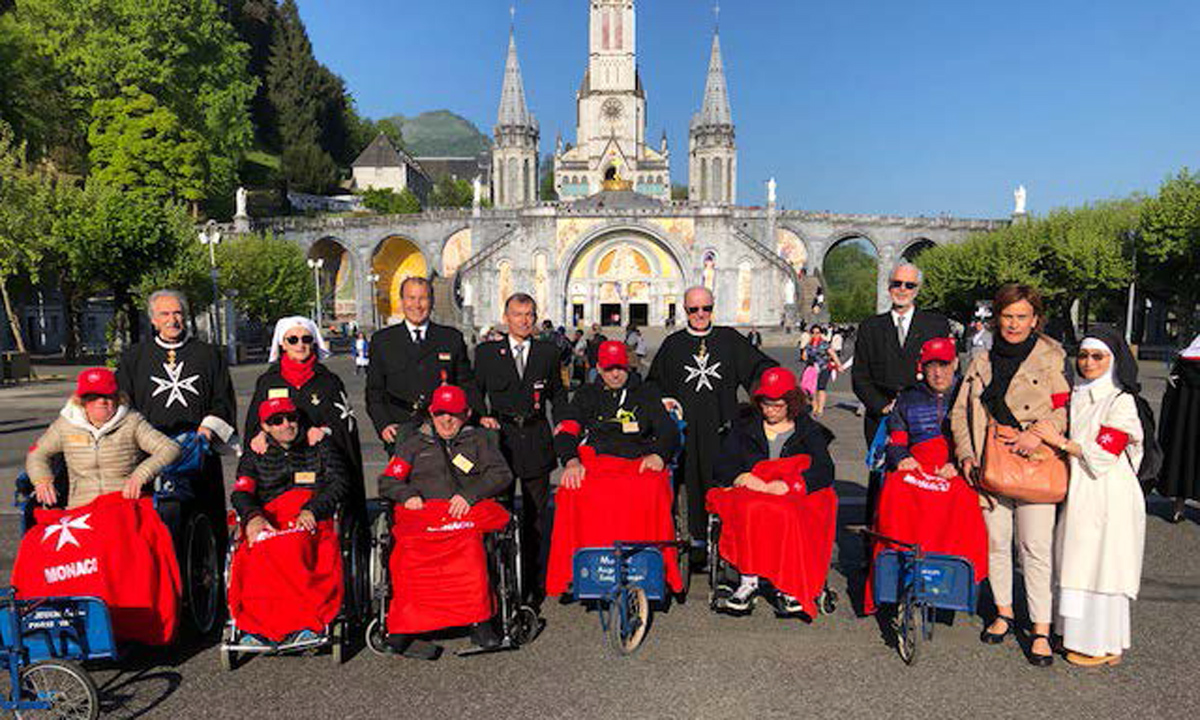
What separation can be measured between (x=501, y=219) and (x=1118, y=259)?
38777mm

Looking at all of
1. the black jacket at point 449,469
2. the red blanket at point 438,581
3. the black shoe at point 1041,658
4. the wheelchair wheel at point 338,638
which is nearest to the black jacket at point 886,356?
the black shoe at point 1041,658

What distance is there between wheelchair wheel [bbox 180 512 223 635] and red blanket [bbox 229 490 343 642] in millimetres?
825

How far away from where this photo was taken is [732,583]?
5.36 metres

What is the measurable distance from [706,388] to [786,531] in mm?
1548

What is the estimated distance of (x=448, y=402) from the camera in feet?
15.6

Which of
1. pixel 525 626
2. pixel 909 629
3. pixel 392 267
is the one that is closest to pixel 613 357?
pixel 525 626

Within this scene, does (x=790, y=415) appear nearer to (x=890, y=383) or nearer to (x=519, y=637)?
(x=890, y=383)

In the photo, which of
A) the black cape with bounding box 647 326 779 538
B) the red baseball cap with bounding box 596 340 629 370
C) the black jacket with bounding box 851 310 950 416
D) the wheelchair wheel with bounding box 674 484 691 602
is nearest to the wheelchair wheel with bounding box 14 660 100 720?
the red baseball cap with bounding box 596 340 629 370

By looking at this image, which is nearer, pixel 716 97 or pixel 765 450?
pixel 765 450

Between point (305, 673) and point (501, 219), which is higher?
point (501, 219)

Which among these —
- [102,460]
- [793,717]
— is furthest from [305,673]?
[793,717]

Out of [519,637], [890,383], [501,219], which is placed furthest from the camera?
[501,219]

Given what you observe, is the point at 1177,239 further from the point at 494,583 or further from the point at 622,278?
the point at 494,583

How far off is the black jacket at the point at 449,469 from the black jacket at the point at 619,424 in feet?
2.23
